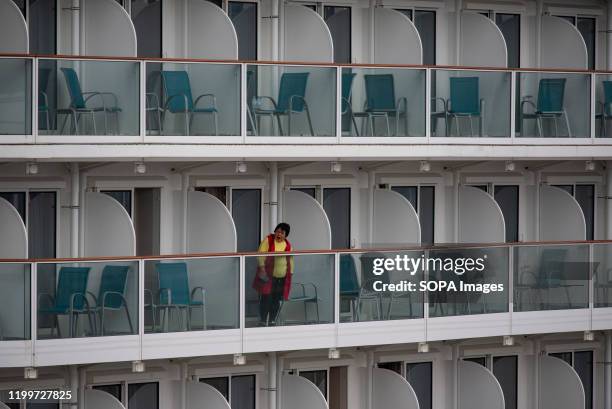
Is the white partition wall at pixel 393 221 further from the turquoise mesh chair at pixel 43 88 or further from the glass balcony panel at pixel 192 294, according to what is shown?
the turquoise mesh chair at pixel 43 88

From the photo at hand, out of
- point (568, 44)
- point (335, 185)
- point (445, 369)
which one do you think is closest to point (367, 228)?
point (335, 185)

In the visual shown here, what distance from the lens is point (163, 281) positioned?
2433 centimetres

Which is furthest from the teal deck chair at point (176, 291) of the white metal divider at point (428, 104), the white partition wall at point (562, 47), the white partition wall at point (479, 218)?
the white partition wall at point (562, 47)

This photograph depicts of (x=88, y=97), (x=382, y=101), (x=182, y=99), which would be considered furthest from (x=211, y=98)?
(x=382, y=101)

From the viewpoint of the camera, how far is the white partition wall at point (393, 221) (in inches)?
1096

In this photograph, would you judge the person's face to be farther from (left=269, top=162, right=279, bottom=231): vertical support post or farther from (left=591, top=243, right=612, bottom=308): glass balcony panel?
(left=591, top=243, right=612, bottom=308): glass balcony panel

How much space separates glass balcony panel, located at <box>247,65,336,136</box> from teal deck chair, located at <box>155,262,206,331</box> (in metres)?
2.33

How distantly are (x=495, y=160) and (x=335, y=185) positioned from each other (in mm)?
2599

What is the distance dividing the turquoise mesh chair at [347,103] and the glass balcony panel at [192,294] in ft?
8.94

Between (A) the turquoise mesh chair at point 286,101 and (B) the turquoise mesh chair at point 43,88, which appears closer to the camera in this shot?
(B) the turquoise mesh chair at point 43,88

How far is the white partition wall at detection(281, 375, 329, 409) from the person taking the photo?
1064 inches

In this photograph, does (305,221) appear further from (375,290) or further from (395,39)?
(395,39)

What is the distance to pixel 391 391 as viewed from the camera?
27891mm

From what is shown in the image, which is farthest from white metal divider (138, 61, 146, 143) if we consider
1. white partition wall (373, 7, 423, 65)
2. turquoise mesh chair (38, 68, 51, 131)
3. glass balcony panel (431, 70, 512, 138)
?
white partition wall (373, 7, 423, 65)
